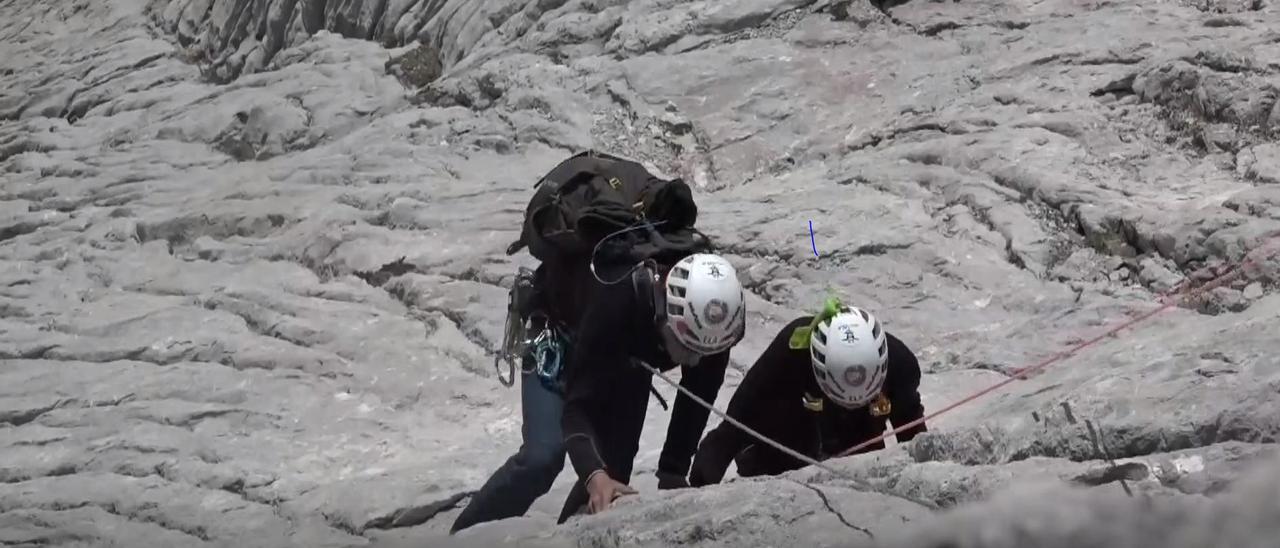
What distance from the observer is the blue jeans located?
6105 millimetres

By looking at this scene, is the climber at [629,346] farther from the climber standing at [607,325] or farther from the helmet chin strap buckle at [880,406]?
the helmet chin strap buckle at [880,406]

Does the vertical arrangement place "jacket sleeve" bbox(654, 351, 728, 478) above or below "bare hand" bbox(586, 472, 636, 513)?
below

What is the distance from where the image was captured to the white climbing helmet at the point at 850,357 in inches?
228

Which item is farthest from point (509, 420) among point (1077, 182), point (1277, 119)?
point (1277, 119)

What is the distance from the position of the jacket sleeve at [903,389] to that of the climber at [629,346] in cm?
74

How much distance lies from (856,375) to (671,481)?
3.03ft

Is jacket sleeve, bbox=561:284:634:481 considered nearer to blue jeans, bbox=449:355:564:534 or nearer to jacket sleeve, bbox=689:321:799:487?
blue jeans, bbox=449:355:564:534

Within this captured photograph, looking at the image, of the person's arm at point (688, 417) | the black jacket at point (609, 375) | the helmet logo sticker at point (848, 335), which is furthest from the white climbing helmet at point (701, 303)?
the helmet logo sticker at point (848, 335)

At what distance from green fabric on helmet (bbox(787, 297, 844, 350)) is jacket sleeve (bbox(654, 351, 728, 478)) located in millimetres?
299

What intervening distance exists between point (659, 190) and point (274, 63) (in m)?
13.6

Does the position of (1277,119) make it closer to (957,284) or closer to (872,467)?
(957,284)

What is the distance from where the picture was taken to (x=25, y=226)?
14.8 metres

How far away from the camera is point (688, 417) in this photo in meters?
6.15

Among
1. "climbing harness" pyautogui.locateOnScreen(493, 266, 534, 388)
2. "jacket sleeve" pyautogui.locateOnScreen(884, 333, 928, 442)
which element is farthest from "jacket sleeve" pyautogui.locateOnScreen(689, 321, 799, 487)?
"climbing harness" pyautogui.locateOnScreen(493, 266, 534, 388)
